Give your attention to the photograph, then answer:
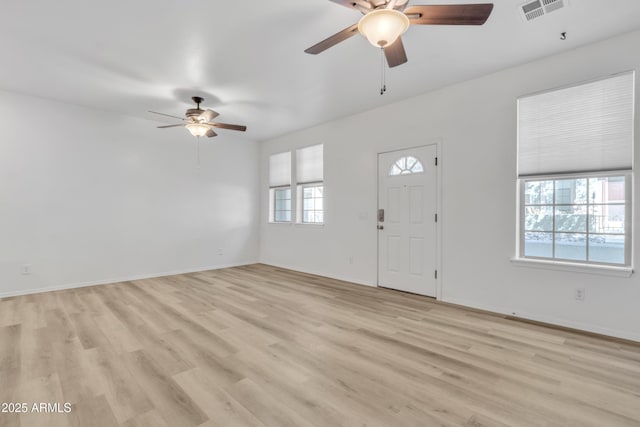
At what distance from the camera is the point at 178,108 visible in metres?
4.82

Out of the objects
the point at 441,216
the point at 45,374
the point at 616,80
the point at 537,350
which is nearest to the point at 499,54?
the point at 616,80

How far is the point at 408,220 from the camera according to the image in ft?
14.7

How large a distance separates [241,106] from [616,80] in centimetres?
456

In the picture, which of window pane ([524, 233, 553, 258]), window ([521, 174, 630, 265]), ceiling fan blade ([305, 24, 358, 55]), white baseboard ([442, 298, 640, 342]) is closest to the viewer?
ceiling fan blade ([305, 24, 358, 55])

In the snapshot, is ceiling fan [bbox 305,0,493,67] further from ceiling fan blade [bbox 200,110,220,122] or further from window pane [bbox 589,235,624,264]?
ceiling fan blade [bbox 200,110,220,122]

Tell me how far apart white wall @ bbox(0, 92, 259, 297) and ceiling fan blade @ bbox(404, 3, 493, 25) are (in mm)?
5147

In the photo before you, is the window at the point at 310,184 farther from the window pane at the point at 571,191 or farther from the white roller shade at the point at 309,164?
the window pane at the point at 571,191

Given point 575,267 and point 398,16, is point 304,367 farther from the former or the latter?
point 575,267

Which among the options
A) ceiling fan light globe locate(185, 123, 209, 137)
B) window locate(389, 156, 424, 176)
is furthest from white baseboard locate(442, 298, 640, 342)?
ceiling fan light globe locate(185, 123, 209, 137)

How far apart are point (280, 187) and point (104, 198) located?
3.24m

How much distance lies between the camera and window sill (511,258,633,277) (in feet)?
9.28

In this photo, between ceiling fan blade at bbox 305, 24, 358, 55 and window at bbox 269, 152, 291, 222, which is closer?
ceiling fan blade at bbox 305, 24, 358, 55

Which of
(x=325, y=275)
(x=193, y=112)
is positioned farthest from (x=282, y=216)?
(x=193, y=112)

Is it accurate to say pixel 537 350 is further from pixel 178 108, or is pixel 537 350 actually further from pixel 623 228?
pixel 178 108
